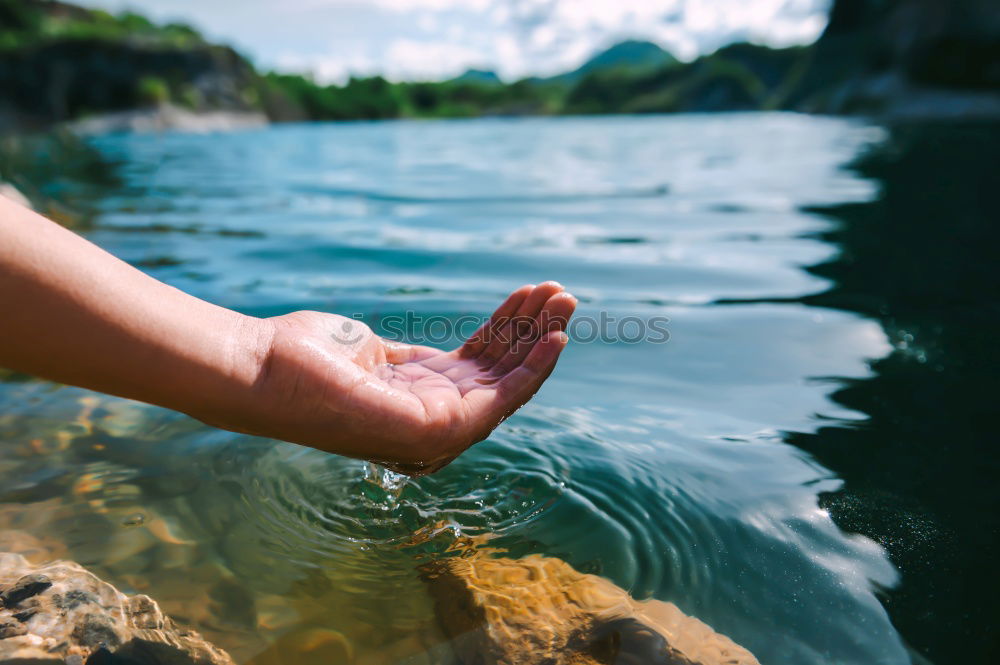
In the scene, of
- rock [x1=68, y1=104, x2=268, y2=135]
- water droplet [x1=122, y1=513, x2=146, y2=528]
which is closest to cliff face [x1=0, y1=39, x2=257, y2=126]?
rock [x1=68, y1=104, x2=268, y2=135]

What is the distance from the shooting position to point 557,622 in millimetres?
1762

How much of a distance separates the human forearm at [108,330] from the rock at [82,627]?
1.83ft

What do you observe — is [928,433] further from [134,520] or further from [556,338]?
[134,520]

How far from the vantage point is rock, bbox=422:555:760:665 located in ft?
5.36

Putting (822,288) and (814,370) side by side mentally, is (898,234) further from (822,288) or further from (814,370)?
(814,370)

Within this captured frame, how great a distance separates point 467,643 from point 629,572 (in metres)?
0.54

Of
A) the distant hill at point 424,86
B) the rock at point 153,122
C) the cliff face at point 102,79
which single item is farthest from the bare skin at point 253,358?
the cliff face at point 102,79

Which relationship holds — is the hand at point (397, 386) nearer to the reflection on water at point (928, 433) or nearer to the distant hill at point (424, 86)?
the reflection on water at point (928, 433)

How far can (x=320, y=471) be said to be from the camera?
8.24ft

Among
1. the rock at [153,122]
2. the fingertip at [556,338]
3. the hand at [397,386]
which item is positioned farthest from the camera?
the rock at [153,122]

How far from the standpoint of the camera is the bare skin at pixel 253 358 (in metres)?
1.52

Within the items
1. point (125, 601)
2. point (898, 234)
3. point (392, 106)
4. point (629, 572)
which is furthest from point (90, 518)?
point (392, 106)

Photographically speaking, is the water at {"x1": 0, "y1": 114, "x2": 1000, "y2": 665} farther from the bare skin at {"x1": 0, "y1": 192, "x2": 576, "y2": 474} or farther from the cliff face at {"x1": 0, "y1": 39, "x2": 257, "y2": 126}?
the cliff face at {"x1": 0, "y1": 39, "x2": 257, "y2": 126}

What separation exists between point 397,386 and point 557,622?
0.93m
